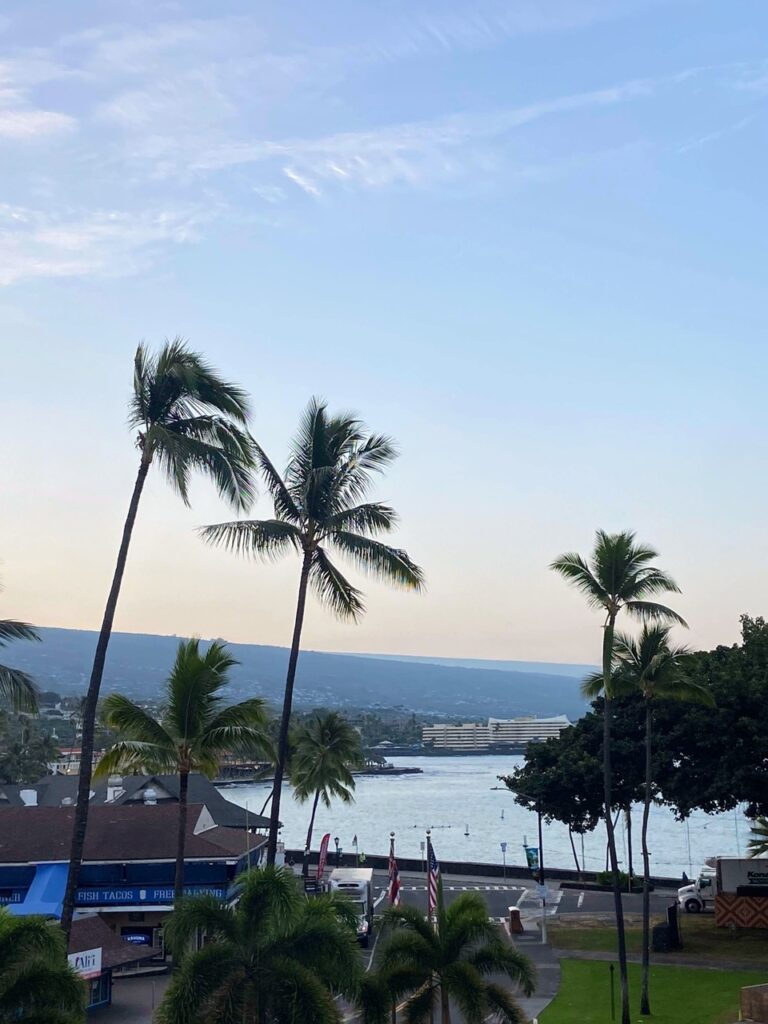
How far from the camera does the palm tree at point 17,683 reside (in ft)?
67.5

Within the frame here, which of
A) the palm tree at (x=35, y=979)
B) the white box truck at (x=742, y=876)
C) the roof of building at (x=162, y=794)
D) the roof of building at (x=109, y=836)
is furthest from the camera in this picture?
the roof of building at (x=162, y=794)

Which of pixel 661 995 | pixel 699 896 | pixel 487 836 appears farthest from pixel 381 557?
pixel 487 836

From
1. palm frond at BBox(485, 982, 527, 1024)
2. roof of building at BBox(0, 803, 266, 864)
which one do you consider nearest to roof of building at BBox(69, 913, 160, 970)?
roof of building at BBox(0, 803, 266, 864)

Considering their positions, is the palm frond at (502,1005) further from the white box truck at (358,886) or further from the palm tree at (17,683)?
the white box truck at (358,886)

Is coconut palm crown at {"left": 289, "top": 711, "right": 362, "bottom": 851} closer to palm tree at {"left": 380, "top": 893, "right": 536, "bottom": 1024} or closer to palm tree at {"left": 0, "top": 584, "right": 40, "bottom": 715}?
palm tree at {"left": 380, "top": 893, "right": 536, "bottom": 1024}

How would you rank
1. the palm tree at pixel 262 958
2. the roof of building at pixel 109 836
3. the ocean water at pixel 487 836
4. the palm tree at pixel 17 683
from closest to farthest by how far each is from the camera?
the palm tree at pixel 262 958
the palm tree at pixel 17 683
the roof of building at pixel 109 836
the ocean water at pixel 487 836

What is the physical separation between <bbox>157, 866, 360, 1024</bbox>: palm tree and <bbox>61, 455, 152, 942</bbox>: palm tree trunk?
3845mm

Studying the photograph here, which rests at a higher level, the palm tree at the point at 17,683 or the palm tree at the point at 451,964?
the palm tree at the point at 17,683

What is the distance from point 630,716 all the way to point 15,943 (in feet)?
109

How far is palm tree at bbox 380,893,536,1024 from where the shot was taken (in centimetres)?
2152

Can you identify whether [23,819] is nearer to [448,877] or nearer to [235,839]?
[235,839]

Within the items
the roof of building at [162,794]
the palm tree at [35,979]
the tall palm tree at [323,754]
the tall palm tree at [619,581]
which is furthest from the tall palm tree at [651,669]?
the tall palm tree at [323,754]

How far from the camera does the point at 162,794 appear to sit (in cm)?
5653

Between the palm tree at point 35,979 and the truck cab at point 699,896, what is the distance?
39722 millimetres
